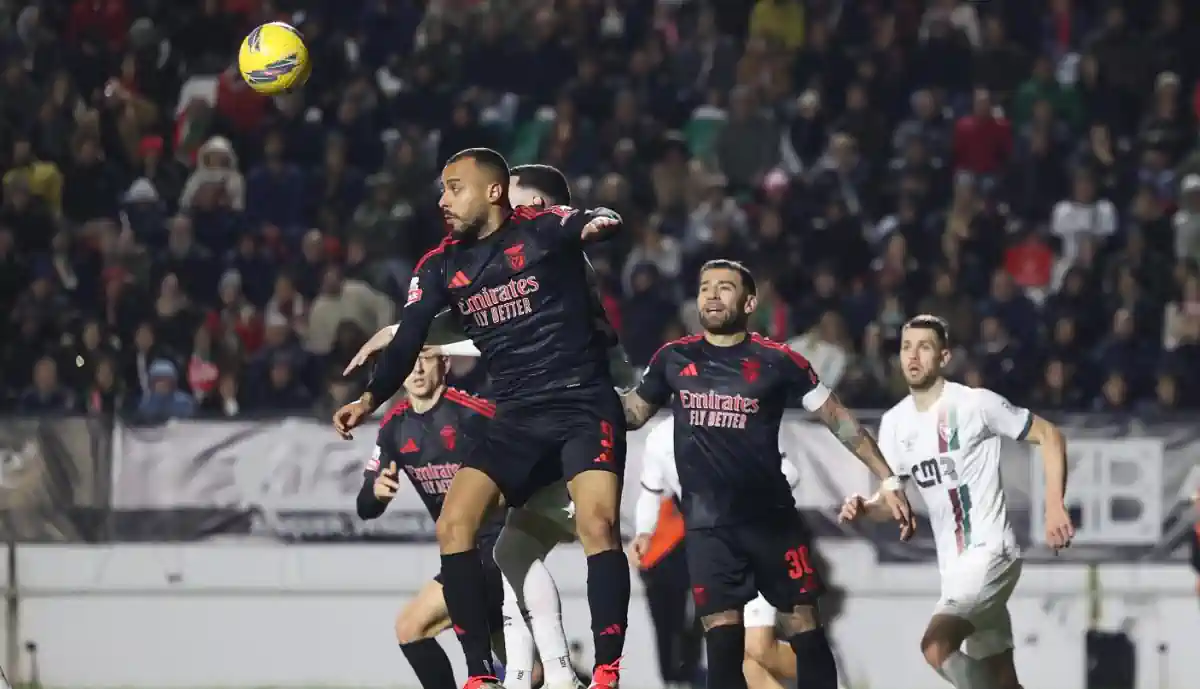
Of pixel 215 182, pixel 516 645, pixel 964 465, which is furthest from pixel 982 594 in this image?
pixel 215 182

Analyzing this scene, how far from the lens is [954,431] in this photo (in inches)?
408

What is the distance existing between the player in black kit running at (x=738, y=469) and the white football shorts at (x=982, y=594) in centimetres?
112

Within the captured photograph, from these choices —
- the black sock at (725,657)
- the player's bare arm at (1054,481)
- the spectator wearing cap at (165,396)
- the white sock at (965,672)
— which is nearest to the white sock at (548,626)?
the black sock at (725,657)

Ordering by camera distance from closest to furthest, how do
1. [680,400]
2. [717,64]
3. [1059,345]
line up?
[680,400]
[1059,345]
[717,64]

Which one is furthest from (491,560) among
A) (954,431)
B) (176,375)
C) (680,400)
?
(176,375)

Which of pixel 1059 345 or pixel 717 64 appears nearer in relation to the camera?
pixel 1059 345

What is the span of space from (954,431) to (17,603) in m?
6.48

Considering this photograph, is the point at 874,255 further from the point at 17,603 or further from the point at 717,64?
the point at 17,603

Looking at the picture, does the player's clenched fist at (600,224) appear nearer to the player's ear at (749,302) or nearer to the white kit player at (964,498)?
the player's ear at (749,302)

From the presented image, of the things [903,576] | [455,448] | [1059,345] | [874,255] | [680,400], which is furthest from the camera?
[874,255]

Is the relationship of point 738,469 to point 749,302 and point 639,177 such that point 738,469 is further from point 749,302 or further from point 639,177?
point 639,177

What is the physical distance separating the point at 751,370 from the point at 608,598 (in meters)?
1.63

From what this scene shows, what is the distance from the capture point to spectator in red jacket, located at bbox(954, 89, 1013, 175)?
16.7 metres

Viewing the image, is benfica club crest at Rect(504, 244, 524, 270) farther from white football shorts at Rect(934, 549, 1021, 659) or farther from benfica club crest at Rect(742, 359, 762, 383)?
white football shorts at Rect(934, 549, 1021, 659)
